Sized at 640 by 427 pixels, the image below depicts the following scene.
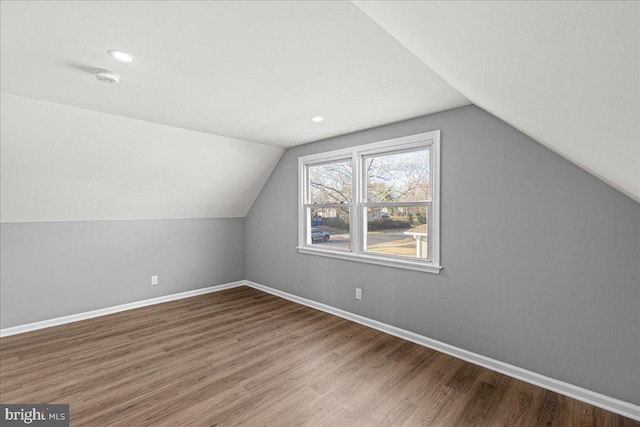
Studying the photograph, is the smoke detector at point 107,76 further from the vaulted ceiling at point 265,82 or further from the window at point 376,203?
the window at point 376,203

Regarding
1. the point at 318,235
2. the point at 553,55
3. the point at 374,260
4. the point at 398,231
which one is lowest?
the point at 374,260

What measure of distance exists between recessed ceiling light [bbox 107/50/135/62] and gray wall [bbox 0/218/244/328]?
279 centimetres

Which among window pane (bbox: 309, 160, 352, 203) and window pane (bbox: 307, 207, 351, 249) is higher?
window pane (bbox: 309, 160, 352, 203)

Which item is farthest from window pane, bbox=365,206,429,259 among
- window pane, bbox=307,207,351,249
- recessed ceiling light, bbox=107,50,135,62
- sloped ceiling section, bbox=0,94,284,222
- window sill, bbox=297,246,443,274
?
recessed ceiling light, bbox=107,50,135,62

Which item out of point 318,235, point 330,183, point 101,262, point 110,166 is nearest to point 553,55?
point 330,183

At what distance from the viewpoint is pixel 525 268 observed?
2.41 m

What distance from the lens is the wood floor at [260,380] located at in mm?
2020

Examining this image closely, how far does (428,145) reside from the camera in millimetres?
3004

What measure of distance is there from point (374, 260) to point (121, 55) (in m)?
2.87

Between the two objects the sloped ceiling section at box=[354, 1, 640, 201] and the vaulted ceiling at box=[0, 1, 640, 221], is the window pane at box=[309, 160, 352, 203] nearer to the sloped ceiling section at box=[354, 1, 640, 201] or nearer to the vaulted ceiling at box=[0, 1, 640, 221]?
the vaulted ceiling at box=[0, 1, 640, 221]

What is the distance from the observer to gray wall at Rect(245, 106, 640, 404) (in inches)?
81.4

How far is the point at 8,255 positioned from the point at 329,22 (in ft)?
13.6

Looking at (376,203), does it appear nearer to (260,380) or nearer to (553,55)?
(260,380)

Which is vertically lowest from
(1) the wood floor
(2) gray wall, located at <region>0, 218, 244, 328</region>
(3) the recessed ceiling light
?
(1) the wood floor
